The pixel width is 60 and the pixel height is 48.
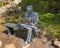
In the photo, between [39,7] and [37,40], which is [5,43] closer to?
[37,40]

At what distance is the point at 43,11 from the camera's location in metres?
13.5

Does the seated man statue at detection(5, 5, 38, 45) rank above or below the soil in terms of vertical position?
above

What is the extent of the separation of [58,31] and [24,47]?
225cm

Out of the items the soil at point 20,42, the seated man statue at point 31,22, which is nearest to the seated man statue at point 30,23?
the seated man statue at point 31,22

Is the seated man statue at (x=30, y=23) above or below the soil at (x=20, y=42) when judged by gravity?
above

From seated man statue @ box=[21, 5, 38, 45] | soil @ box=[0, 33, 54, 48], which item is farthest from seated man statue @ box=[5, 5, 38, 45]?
soil @ box=[0, 33, 54, 48]

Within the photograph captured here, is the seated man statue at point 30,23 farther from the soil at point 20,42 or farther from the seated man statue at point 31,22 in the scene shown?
the soil at point 20,42

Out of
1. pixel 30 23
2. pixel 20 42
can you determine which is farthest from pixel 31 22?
pixel 20 42

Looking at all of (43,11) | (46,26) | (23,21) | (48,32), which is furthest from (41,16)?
(23,21)

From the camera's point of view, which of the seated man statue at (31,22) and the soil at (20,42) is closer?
the soil at (20,42)

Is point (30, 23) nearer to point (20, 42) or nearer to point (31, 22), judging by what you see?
point (31, 22)

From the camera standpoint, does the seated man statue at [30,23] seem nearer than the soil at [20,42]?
No

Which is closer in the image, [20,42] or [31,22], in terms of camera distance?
[20,42]

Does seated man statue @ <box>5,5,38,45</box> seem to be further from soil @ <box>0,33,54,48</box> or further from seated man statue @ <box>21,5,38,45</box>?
soil @ <box>0,33,54,48</box>
